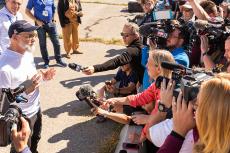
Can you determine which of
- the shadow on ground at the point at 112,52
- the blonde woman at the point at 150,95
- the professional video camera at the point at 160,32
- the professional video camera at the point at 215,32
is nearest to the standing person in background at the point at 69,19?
the shadow on ground at the point at 112,52

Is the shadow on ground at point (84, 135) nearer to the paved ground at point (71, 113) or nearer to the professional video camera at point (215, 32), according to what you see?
the paved ground at point (71, 113)

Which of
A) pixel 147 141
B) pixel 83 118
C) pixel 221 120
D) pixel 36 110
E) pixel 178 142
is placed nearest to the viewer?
pixel 221 120

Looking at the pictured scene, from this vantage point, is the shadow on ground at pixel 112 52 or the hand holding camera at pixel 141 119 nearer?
the hand holding camera at pixel 141 119

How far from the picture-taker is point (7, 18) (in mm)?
5766

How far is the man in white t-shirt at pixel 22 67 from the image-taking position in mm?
4043

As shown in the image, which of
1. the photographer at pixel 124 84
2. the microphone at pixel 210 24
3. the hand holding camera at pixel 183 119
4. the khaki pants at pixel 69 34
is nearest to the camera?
the hand holding camera at pixel 183 119

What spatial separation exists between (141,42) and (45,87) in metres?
2.91

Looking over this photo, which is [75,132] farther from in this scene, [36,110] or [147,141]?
[147,141]

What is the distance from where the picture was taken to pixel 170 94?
9.92 feet

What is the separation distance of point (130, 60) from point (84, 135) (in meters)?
1.50

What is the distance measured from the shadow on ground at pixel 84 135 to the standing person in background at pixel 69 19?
125 inches

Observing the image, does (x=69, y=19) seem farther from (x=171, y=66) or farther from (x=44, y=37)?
(x=171, y=66)

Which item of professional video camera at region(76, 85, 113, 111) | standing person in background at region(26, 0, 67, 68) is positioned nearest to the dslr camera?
professional video camera at region(76, 85, 113, 111)

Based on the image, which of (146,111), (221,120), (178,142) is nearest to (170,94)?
(178,142)
